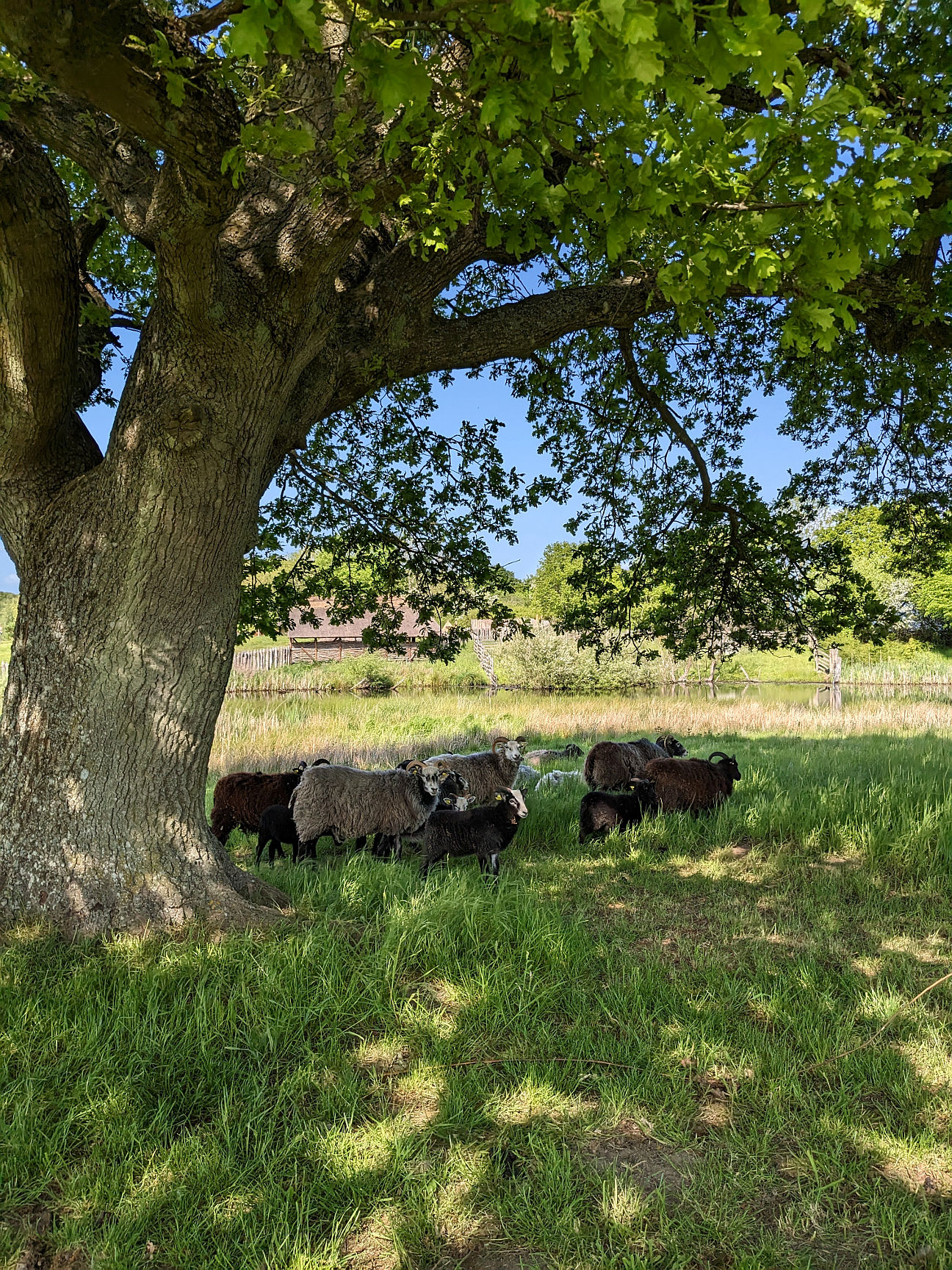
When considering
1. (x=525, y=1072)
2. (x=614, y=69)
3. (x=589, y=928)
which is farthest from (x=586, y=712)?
(x=614, y=69)

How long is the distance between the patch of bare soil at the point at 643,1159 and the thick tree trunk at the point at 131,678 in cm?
259

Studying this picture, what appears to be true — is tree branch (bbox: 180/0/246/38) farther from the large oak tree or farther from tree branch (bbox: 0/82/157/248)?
tree branch (bbox: 0/82/157/248)

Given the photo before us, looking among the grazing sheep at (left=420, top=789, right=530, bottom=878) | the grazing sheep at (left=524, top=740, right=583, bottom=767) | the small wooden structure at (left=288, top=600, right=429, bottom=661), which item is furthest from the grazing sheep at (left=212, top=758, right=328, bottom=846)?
the small wooden structure at (left=288, top=600, right=429, bottom=661)

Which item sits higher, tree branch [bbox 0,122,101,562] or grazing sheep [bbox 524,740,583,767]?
tree branch [bbox 0,122,101,562]

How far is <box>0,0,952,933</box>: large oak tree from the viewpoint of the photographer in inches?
108

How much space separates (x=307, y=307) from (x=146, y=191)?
1.12 meters

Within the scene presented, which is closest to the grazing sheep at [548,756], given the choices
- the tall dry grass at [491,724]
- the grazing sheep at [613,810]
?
the tall dry grass at [491,724]

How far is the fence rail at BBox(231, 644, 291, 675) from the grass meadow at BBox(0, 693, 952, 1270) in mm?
43590

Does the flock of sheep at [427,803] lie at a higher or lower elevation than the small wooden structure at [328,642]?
lower

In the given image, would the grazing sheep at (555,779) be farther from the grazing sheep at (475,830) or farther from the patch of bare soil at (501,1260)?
the patch of bare soil at (501,1260)

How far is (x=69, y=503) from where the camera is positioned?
16.7ft

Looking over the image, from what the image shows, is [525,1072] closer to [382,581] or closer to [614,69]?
[614,69]

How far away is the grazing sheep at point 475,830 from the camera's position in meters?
6.09

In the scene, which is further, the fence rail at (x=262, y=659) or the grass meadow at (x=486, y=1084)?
the fence rail at (x=262, y=659)
